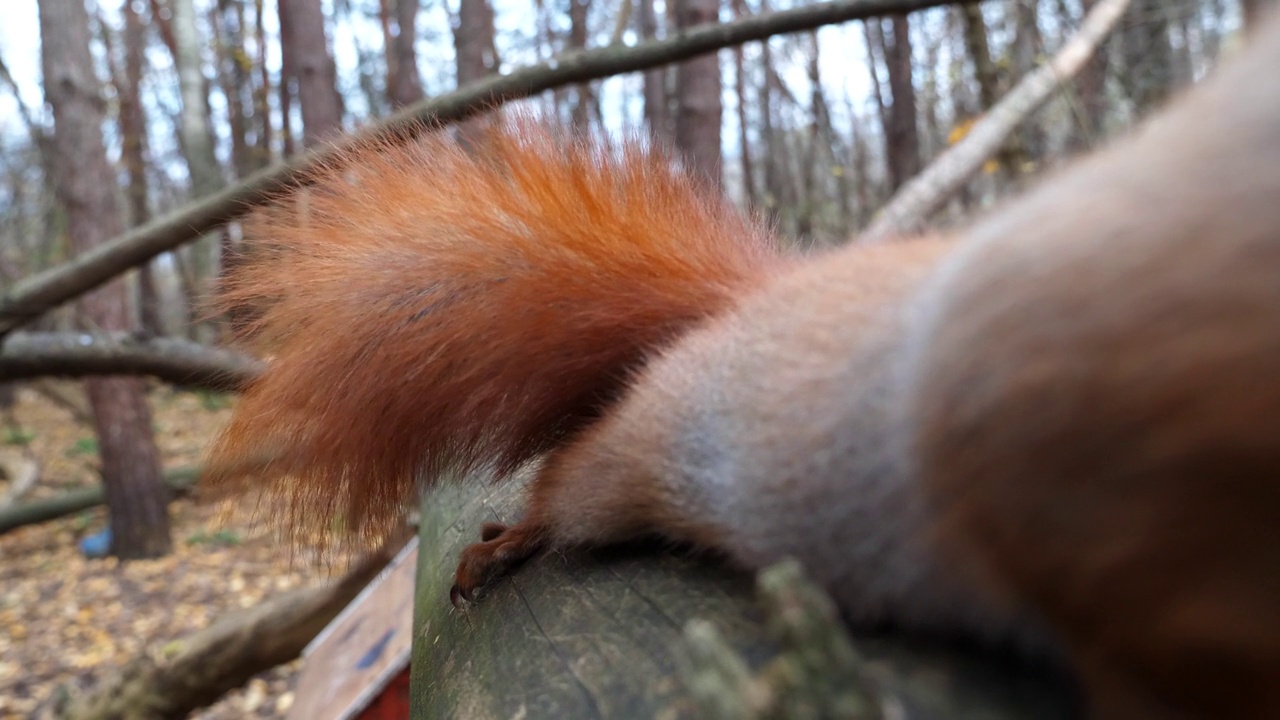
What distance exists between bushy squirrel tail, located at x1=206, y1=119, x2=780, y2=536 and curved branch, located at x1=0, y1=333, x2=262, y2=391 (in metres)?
1.46

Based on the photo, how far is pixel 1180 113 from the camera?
39cm

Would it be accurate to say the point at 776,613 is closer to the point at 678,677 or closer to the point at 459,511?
the point at 678,677

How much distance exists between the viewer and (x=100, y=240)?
3.77 m

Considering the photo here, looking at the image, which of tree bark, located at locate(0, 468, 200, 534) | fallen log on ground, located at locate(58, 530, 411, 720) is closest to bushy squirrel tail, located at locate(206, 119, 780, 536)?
fallen log on ground, located at locate(58, 530, 411, 720)

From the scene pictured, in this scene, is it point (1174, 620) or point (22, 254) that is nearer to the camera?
point (1174, 620)

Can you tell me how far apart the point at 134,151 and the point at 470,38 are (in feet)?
17.0

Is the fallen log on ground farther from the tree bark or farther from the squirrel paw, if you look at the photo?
the tree bark

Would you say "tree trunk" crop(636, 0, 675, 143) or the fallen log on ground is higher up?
"tree trunk" crop(636, 0, 675, 143)

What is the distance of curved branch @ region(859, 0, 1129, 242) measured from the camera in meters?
2.85

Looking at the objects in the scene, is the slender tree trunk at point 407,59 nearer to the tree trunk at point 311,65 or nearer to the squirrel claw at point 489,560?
the tree trunk at point 311,65

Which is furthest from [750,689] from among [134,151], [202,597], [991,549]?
[134,151]

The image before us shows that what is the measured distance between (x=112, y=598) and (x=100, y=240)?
5.02 ft

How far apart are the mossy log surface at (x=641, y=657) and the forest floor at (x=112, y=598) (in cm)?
184

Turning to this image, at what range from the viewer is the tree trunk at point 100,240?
373cm
